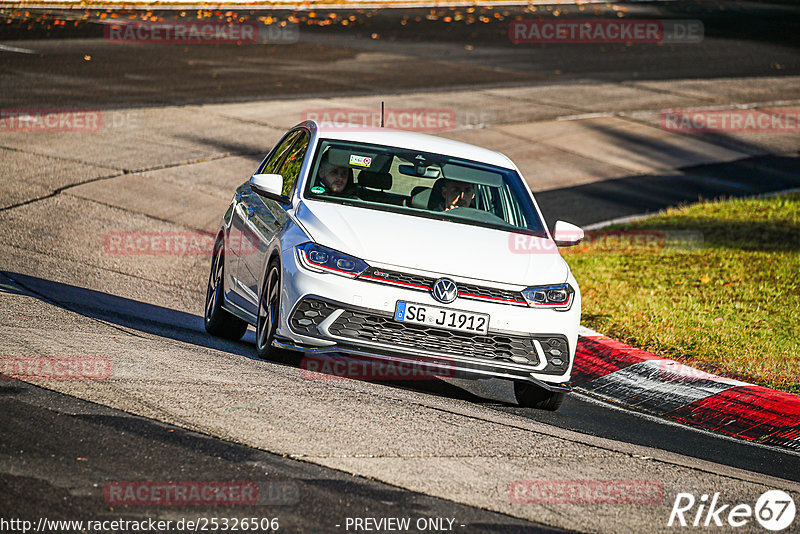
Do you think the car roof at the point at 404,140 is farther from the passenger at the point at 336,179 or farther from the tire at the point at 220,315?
the tire at the point at 220,315

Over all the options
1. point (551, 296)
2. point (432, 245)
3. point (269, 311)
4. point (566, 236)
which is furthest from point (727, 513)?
point (269, 311)

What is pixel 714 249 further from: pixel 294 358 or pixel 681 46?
pixel 681 46

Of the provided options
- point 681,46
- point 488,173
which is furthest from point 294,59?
point 488,173

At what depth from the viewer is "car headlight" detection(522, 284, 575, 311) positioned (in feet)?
24.9

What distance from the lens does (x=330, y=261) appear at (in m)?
7.41

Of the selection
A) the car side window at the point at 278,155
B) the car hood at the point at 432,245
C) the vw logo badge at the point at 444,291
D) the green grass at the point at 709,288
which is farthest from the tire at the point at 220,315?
the green grass at the point at 709,288

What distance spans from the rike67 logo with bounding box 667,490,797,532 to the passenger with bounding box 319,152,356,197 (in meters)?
3.48

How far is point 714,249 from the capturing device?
14.0 m

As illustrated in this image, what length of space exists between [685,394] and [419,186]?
2554mm

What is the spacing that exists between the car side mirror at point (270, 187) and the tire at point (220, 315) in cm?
126

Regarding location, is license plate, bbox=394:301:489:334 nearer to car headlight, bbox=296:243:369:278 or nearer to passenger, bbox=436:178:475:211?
car headlight, bbox=296:243:369:278

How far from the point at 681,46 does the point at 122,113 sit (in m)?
19.4

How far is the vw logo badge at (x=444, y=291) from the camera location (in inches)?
289

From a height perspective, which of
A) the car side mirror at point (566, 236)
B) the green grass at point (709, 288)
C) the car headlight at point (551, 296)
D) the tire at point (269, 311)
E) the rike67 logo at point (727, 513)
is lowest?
the green grass at point (709, 288)
